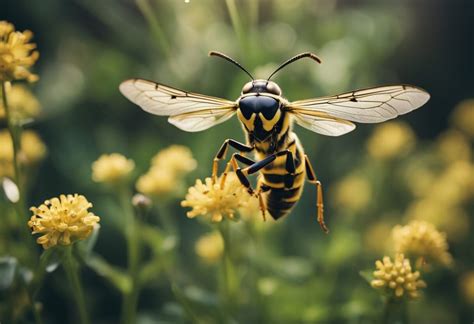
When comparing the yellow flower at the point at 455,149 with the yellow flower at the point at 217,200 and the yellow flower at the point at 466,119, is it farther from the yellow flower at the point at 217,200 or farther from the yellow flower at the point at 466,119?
the yellow flower at the point at 217,200

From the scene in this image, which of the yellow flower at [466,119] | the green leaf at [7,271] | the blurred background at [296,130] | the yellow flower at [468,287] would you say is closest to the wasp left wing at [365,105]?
the blurred background at [296,130]

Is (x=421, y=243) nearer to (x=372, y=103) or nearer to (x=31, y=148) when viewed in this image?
(x=372, y=103)

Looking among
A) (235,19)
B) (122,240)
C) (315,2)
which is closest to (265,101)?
(235,19)

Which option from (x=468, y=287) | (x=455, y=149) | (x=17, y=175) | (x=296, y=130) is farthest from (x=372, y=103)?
(x=455, y=149)

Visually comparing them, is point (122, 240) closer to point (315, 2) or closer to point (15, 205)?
point (15, 205)

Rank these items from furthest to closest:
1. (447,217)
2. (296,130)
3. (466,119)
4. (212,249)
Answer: (466,119) < (296,130) < (447,217) < (212,249)
